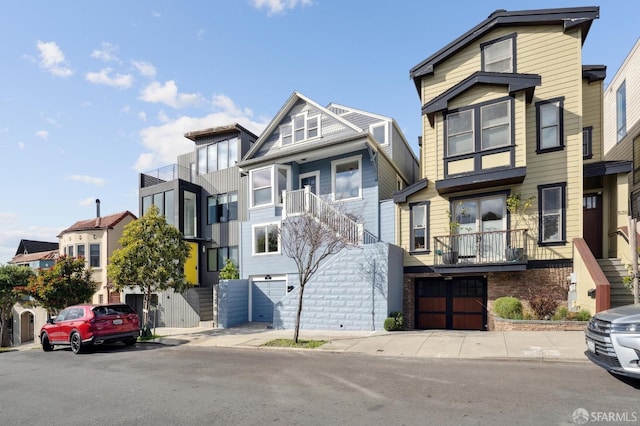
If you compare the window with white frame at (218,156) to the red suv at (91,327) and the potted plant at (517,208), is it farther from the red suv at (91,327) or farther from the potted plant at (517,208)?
the potted plant at (517,208)

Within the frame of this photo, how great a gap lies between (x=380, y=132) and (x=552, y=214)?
8898 millimetres

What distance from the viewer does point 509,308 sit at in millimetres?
12484

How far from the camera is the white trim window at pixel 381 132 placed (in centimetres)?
1919

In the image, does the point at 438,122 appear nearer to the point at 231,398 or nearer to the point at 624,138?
the point at 624,138

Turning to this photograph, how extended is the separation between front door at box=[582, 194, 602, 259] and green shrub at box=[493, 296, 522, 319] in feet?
15.1

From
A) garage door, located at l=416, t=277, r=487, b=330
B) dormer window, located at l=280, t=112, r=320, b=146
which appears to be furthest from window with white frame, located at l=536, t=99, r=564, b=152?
dormer window, located at l=280, t=112, r=320, b=146

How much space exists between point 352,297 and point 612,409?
9.62 metres

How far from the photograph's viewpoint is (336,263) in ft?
49.4

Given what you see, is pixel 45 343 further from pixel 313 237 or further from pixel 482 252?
pixel 482 252

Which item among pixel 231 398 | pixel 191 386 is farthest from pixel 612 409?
pixel 191 386

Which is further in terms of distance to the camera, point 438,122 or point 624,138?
point 624,138

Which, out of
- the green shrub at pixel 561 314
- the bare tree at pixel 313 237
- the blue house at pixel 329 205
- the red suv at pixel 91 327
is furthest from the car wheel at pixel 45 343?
the green shrub at pixel 561 314

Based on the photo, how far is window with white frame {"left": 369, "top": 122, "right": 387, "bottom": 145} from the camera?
63.2 ft

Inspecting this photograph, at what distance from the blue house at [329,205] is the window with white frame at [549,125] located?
238 inches
